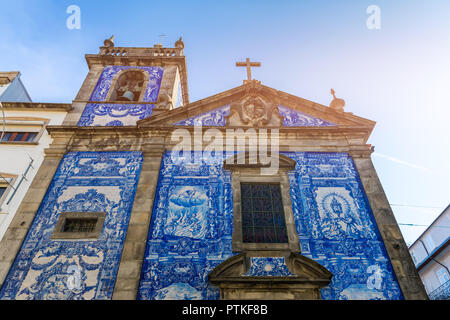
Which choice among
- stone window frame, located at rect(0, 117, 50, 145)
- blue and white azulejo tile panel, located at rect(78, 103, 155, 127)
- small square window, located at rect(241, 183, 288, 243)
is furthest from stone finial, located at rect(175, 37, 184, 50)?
small square window, located at rect(241, 183, 288, 243)

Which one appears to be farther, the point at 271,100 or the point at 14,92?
the point at 14,92

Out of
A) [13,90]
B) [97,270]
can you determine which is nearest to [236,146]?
[97,270]

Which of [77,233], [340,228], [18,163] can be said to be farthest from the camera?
[18,163]

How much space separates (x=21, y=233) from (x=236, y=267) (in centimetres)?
495

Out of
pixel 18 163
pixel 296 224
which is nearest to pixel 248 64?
pixel 296 224

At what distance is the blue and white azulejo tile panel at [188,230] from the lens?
6309mm

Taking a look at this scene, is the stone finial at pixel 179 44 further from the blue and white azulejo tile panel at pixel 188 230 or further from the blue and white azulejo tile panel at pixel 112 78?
the blue and white azulejo tile panel at pixel 188 230

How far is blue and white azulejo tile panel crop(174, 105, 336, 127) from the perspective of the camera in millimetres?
9562

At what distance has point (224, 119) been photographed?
381 inches

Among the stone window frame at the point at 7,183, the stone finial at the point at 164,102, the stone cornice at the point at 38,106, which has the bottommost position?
the stone window frame at the point at 7,183

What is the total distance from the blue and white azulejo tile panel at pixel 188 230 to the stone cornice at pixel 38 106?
410 centimetres

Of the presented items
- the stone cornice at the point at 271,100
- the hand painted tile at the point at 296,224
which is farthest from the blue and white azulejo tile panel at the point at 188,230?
the stone cornice at the point at 271,100

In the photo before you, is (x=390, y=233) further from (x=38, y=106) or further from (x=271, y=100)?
(x=38, y=106)

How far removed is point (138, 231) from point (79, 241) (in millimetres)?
1319
